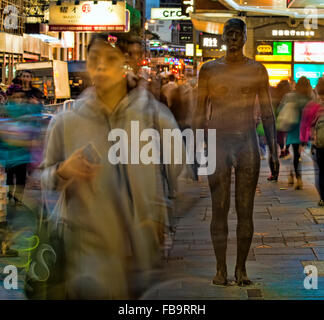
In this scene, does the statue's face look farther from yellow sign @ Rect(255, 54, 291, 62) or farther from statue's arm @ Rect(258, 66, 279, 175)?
yellow sign @ Rect(255, 54, 291, 62)

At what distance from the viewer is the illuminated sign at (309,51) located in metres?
24.7

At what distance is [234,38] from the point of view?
558 cm

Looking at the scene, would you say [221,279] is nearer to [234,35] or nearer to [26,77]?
[234,35]

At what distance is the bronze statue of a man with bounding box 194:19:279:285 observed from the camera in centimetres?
546

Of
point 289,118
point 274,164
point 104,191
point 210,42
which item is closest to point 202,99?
point 274,164

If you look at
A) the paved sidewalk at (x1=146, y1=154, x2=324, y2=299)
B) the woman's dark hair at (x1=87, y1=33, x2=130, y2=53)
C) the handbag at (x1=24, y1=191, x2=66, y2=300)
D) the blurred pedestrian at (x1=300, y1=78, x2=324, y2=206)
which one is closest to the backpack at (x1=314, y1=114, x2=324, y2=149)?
the blurred pedestrian at (x1=300, y1=78, x2=324, y2=206)

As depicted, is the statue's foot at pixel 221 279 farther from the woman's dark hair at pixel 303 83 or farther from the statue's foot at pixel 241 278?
the woman's dark hair at pixel 303 83

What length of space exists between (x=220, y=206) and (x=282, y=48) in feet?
65.3

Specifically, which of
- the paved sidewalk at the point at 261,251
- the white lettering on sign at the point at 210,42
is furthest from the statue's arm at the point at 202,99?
the white lettering on sign at the point at 210,42

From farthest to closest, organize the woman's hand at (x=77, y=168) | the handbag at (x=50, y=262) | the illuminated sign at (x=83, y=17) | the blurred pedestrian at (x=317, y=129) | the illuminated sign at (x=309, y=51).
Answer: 1. the illuminated sign at (x=83, y=17)
2. the illuminated sign at (x=309, y=51)
3. the blurred pedestrian at (x=317, y=129)
4. the handbag at (x=50, y=262)
5. the woman's hand at (x=77, y=168)

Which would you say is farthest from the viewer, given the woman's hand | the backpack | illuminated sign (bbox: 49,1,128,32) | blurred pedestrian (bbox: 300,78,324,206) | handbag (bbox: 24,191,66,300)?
illuminated sign (bbox: 49,1,128,32)

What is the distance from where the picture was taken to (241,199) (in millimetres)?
5559

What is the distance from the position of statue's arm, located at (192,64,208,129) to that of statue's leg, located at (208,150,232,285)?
338 mm

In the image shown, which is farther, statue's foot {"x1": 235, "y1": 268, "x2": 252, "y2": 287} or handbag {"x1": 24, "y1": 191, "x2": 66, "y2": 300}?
statue's foot {"x1": 235, "y1": 268, "x2": 252, "y2": 287}
